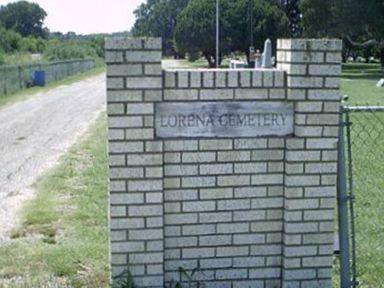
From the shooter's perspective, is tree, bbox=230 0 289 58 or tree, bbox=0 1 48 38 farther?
tree, bbox=0 1 48 38

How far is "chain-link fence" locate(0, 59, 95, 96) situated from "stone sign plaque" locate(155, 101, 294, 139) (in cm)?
2293

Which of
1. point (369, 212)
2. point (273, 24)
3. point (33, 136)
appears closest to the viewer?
point (369, 212)

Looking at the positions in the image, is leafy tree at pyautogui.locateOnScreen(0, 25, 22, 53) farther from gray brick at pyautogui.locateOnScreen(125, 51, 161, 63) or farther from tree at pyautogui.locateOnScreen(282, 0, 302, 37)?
gray brick at pyautogui.locateOnScreen(125, 51, 161, 63)

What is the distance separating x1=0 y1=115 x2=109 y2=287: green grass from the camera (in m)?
5.13

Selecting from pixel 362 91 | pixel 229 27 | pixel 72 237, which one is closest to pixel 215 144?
pixel 72 237

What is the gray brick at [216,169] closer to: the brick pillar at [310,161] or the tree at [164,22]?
the brick pillar at [310,161]

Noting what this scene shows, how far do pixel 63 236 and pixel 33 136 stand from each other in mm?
8908

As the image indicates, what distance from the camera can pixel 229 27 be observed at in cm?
6097

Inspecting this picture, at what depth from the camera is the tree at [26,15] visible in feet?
404

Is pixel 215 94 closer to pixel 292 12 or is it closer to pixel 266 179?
pixel 266 179

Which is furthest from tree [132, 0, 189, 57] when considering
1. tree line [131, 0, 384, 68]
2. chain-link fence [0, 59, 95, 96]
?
chain-link fence [0, 59, 95, 96]

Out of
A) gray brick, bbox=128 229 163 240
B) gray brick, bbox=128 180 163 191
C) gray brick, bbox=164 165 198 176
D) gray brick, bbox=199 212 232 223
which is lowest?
gray brick, bbox=128 229 163 240

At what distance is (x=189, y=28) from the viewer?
6262 centimetres

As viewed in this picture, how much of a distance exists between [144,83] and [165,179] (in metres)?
0.73
